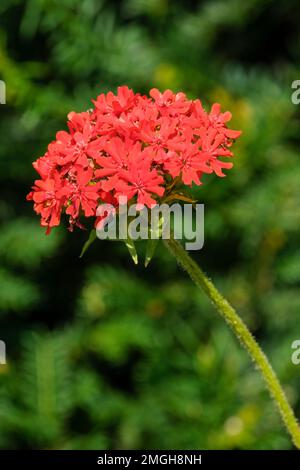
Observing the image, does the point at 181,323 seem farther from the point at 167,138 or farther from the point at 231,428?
the point at 167,138

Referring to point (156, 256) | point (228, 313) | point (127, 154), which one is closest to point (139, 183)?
point (127, 154)

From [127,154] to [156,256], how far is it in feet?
5.28

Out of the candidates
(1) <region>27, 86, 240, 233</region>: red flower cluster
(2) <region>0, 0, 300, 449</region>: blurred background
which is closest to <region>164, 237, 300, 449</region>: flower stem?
(1) <region>27, 86, 240, 233</region>: red flower cluster

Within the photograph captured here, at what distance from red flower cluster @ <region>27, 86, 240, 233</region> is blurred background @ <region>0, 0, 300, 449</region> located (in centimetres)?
114

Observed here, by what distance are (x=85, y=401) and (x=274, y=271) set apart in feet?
2.56

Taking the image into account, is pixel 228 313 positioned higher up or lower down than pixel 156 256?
lower down

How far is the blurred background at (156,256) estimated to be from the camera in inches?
98.2

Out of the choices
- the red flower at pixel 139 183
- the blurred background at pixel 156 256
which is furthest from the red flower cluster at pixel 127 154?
the blurred background at pixel 156 256

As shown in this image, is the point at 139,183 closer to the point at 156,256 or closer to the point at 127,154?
the point at 127,154

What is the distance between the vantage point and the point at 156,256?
2.76m

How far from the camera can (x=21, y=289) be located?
269cm

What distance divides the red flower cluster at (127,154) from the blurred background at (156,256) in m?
1.14

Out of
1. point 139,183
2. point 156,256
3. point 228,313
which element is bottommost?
point 228,313

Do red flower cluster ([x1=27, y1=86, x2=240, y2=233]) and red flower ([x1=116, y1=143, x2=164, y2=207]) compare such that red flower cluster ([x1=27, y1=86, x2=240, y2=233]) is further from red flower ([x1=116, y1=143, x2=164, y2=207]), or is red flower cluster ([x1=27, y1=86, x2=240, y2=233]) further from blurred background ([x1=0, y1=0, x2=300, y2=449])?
blurred background ([x1=0, y1=0, x2=300, y2=449])
